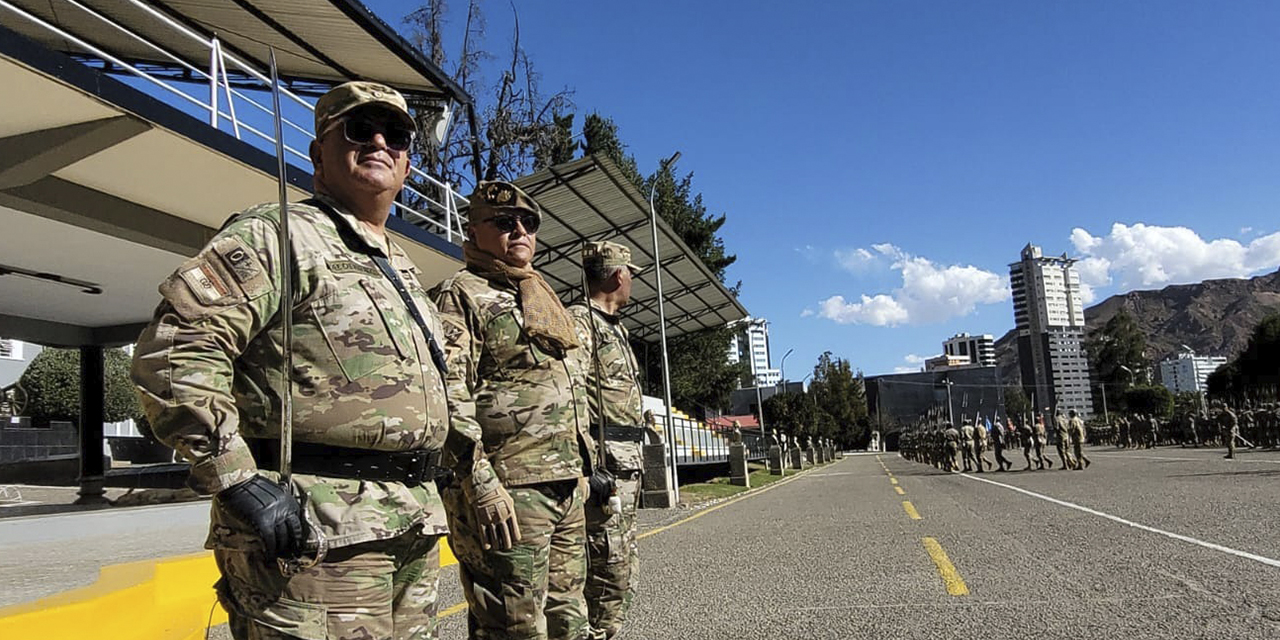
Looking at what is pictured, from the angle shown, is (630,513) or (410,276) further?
(630,513)

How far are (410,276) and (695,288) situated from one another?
2420cm

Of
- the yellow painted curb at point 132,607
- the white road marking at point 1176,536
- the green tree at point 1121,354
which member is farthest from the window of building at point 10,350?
the green tree at point 1121,354

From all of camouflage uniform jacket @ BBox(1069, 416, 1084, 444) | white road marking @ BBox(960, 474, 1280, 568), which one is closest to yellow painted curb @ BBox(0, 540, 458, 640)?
white road marking @ BBox(960, 474, 1280, 568)

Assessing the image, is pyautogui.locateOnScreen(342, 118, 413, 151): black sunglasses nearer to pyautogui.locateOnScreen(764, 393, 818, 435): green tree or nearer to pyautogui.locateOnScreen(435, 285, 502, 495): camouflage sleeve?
pyautogui.locateOnScreen(435, 285, 502, 495): camouflage sleeve

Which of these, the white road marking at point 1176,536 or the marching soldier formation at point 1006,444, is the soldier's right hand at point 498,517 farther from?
the marching soldier formation at point 1006,444

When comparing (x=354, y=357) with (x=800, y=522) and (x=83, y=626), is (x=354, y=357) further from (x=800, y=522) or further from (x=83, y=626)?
(x=800, y=522)

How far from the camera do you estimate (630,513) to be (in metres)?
4.06

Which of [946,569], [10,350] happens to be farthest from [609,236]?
[10,350]

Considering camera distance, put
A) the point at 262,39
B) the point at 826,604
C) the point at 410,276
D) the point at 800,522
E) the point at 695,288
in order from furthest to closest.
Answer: the point at 695,288 → the point at 262,39 → the point at 800,522 → the point at 826,604 → the point at 410,276

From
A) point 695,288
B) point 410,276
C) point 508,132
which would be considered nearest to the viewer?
point 410,276

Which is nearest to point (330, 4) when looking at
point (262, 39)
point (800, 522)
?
point (262, 39)

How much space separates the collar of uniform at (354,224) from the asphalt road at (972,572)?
122 inches

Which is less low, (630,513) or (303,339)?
(303,339)

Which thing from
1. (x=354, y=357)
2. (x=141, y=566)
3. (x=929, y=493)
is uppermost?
(x=354, y=357)
